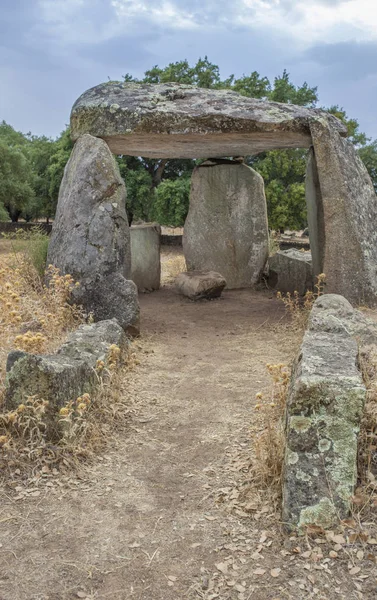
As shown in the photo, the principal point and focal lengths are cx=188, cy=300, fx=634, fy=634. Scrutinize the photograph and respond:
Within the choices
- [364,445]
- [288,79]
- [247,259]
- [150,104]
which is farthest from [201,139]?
[288,79]

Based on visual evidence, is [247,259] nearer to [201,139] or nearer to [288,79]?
[201,139]

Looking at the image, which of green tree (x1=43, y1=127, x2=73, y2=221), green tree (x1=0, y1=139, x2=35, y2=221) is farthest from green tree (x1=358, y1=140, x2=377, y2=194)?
green tree (x1=0, y1=139, x2=35, y2=221)

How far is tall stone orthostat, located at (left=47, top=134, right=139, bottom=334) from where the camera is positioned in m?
7.99

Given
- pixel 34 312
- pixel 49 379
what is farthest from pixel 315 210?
pixel 49 379

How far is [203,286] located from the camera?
11.2m

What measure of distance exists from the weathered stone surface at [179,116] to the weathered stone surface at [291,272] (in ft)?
8.08

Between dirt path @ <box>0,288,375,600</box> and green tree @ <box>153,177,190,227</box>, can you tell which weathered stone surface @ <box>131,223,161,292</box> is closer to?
dirt path @ <box>0,288,375,600</box>

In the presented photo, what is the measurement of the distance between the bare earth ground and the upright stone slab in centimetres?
675

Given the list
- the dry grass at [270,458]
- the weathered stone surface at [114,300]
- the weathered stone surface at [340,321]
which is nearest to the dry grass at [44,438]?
the dry grass at [270,458]

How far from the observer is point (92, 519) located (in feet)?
12.8

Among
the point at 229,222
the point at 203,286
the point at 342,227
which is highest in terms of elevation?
the point at 229,222

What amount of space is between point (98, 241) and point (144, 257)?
4.31m

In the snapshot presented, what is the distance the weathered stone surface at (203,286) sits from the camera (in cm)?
1126

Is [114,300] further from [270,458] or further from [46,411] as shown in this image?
[270,458]
